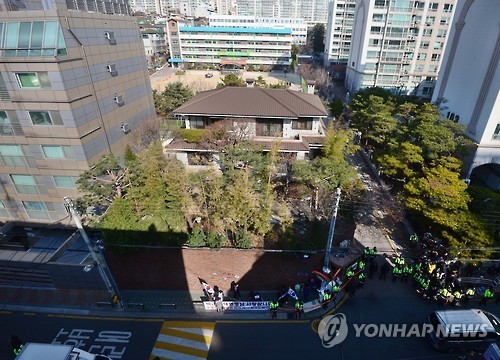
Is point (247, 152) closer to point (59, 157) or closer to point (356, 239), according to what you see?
point (356, 239)

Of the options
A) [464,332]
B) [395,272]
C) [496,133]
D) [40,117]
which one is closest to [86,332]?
[40,117]

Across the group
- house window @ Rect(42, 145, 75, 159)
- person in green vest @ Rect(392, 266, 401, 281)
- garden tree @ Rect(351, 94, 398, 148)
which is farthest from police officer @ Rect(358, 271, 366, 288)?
house window @ Rect(42, 145, 75, 159)

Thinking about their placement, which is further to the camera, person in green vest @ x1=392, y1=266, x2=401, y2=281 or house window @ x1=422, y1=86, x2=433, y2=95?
house window @ x1=422, y1=86, x2=433, y2=95

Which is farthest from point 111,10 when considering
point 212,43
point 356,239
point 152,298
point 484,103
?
point 212,43

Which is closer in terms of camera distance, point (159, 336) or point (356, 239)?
point (159, 336)

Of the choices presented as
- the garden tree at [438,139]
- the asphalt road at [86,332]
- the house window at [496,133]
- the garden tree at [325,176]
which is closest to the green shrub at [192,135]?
the garden tree at [325,176]

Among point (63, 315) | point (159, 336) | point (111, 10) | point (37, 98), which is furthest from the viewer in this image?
point (111, 10)

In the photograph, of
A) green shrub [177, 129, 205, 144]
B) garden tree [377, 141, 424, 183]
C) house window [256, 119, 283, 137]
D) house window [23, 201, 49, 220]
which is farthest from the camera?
house window [256, 119, 283, 137]

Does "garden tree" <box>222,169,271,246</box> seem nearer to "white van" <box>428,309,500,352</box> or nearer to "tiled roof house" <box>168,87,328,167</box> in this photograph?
"white van" <box>428,309,500,352</box>
